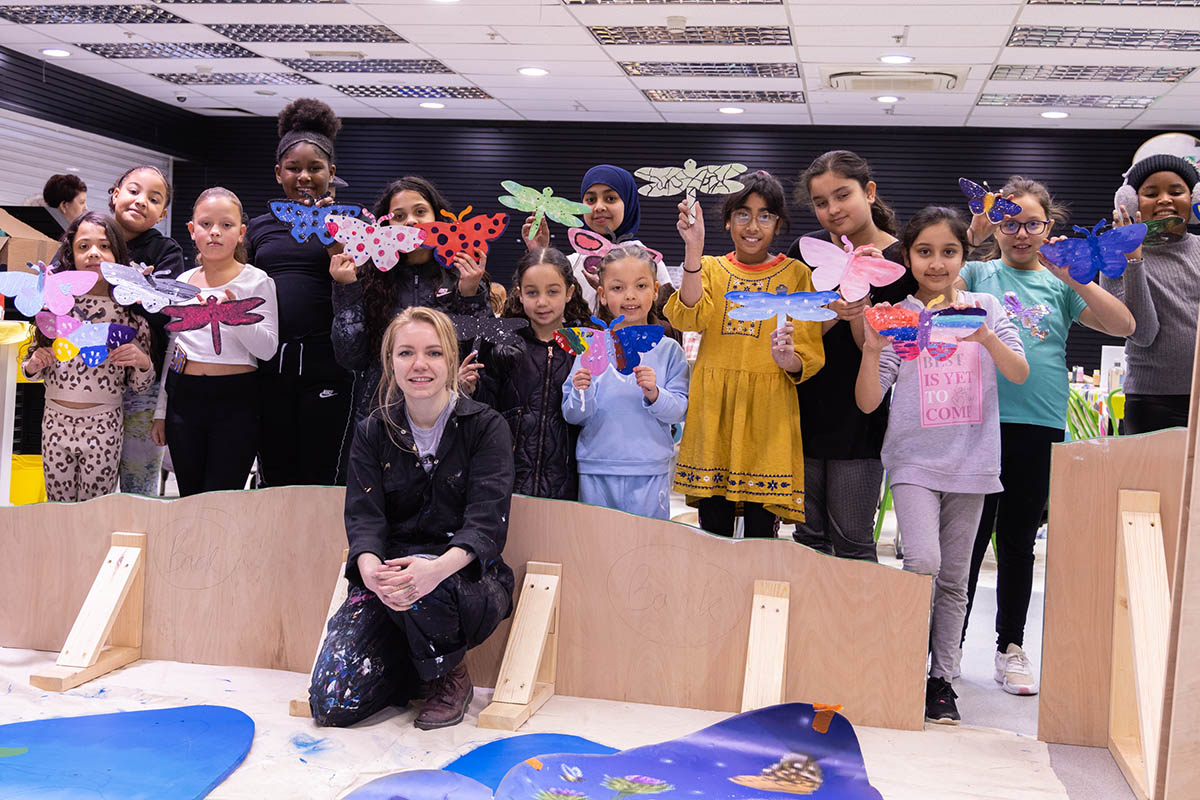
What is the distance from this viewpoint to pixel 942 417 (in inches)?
90.3

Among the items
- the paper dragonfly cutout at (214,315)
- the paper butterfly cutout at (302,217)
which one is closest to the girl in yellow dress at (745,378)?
the paper butterfly cutout at (302,217)

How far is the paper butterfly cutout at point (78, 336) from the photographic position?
2.54m

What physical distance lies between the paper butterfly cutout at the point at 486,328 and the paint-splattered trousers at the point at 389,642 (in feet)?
1.79

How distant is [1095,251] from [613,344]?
102cm

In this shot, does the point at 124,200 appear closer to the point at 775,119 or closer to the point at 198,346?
the point at 198,346

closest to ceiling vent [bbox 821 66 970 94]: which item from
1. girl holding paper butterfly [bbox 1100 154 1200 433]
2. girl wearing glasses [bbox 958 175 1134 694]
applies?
girl holding paper butterfly [bbox 1100 154 1200 433]

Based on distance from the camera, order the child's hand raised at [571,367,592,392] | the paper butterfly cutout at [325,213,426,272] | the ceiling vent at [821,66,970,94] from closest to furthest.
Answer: the child's hand raised at [571,367,592,392] < the paper butterfly cutout at [325,213,426,272] < the ceiling vent at [821,66,970,94]

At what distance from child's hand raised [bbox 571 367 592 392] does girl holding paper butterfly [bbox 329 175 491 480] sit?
0.26 m

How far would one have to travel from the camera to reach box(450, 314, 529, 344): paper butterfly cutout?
2.43 meters

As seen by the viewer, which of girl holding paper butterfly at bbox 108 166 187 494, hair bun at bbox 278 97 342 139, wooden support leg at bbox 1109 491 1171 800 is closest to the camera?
wooden support leg at bbox 1109 491 1171 800

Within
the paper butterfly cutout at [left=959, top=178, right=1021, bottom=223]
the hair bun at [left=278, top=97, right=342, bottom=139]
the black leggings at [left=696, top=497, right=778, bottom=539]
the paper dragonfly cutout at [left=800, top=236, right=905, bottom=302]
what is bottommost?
the black leggings at [left=696, top=497, right=778, bottom=539]

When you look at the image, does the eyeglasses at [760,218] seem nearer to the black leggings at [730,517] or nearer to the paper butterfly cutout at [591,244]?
the paper butterfly cutout at [591,244]

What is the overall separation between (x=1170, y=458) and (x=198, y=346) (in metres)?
2.23

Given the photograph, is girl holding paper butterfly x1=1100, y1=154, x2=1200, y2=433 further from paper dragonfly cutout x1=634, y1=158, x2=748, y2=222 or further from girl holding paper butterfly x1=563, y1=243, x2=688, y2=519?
girl holding paper butterfly x1=563, y1=243, x2=688, y2=519
